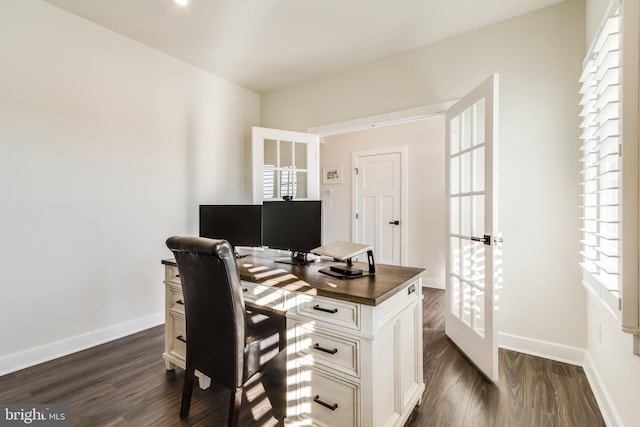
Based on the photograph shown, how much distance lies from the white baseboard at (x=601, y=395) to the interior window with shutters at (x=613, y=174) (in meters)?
0.56

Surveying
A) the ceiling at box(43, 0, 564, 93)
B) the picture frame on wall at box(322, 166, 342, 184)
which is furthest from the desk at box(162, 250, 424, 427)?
the picture frame on wall at box(322, 166, 342, 184)

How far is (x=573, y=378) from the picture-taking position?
204 cm

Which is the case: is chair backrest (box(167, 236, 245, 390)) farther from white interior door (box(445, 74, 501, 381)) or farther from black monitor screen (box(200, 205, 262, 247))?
white interior door (box(445, 74, 501, 381))

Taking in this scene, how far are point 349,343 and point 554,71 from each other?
2.50 m

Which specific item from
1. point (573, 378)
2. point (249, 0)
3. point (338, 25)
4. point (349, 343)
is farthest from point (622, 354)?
point (249, 0)

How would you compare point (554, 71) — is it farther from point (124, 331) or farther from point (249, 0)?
point (124, 331)

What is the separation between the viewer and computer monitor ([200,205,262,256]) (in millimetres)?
2322

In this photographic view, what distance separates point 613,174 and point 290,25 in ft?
8.08

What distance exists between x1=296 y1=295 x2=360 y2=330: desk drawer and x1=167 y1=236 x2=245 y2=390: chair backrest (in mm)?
299

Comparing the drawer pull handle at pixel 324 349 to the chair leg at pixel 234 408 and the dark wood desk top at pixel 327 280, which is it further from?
the chair leg at pixel 234 408

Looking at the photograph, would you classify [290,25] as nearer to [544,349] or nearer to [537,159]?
[537,159]

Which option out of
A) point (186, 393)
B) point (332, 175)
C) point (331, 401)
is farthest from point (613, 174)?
point (332, 175)

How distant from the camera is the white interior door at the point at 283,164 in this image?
11.4ft

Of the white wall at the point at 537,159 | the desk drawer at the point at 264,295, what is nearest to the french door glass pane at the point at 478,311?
the white wall at the point at 537,159
